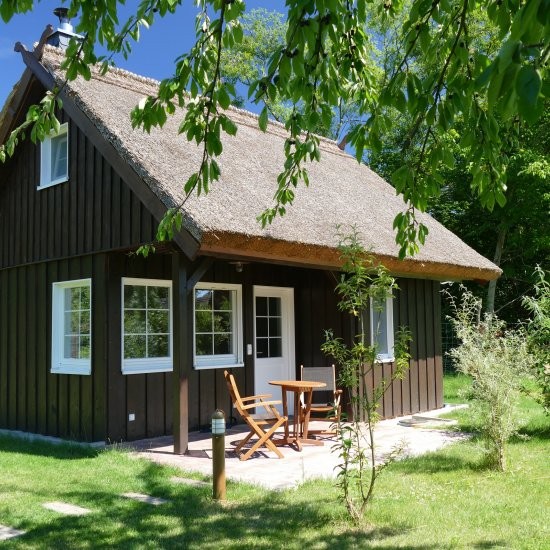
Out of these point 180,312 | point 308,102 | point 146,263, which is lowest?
point 180,312

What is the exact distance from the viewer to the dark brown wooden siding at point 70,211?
328 inches

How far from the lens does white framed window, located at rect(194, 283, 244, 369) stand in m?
9.60

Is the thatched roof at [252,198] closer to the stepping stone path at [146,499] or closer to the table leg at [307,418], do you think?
the table leg at [307,418]

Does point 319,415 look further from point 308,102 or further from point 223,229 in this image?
point 308,102

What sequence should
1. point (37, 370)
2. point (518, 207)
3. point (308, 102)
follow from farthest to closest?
1. point (518, 207)
2. point (37, 370)
3. point (308, 102)

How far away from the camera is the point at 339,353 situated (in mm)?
5230

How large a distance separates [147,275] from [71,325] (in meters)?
1.34

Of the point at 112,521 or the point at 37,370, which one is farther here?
the point at 37,370

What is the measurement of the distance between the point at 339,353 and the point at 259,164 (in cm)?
554

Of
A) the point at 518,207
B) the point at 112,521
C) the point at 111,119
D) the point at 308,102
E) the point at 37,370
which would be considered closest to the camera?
the point at 308,102

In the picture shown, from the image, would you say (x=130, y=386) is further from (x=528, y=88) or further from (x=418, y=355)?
(x=528, y=88)

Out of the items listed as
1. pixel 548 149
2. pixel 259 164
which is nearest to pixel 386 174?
pixel 548 149

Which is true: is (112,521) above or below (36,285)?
below

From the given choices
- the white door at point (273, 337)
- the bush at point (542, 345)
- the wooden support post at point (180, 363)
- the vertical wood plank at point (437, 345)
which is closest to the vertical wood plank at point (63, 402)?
the wooden support post at point (180, 363)
